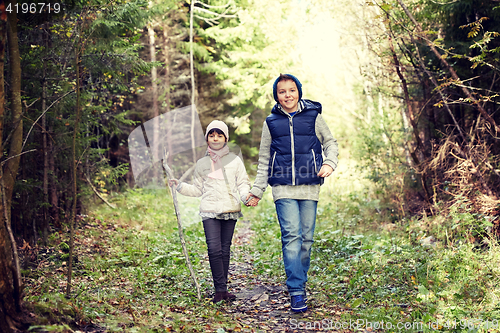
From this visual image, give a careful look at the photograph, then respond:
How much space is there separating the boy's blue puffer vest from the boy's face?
0.34 ft

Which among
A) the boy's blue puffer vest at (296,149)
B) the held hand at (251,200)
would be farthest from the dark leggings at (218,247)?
the boy's blue puffer vest at (296,149)

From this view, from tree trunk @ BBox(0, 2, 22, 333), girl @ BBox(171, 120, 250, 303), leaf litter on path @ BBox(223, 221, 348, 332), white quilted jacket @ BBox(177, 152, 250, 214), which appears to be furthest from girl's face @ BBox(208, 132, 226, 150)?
tree trunk @ BBox(0, 2, 22, 333)

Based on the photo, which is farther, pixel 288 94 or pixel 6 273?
pixel 288 94

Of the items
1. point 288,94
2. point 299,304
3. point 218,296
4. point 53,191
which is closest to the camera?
point 299,304

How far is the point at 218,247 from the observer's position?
4.75 m

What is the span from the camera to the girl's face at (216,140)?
491cm

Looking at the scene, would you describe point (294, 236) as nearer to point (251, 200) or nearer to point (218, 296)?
point (251, 200)

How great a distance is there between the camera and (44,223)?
6.64 meters

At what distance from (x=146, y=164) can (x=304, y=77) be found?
11.9 meters

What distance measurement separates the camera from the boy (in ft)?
14.5

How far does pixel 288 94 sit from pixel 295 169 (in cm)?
84

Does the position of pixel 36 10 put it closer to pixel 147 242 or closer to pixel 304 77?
pixel 147 242

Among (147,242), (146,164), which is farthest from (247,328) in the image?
(146,164)

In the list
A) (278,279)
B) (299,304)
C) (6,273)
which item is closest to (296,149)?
(299,304)
